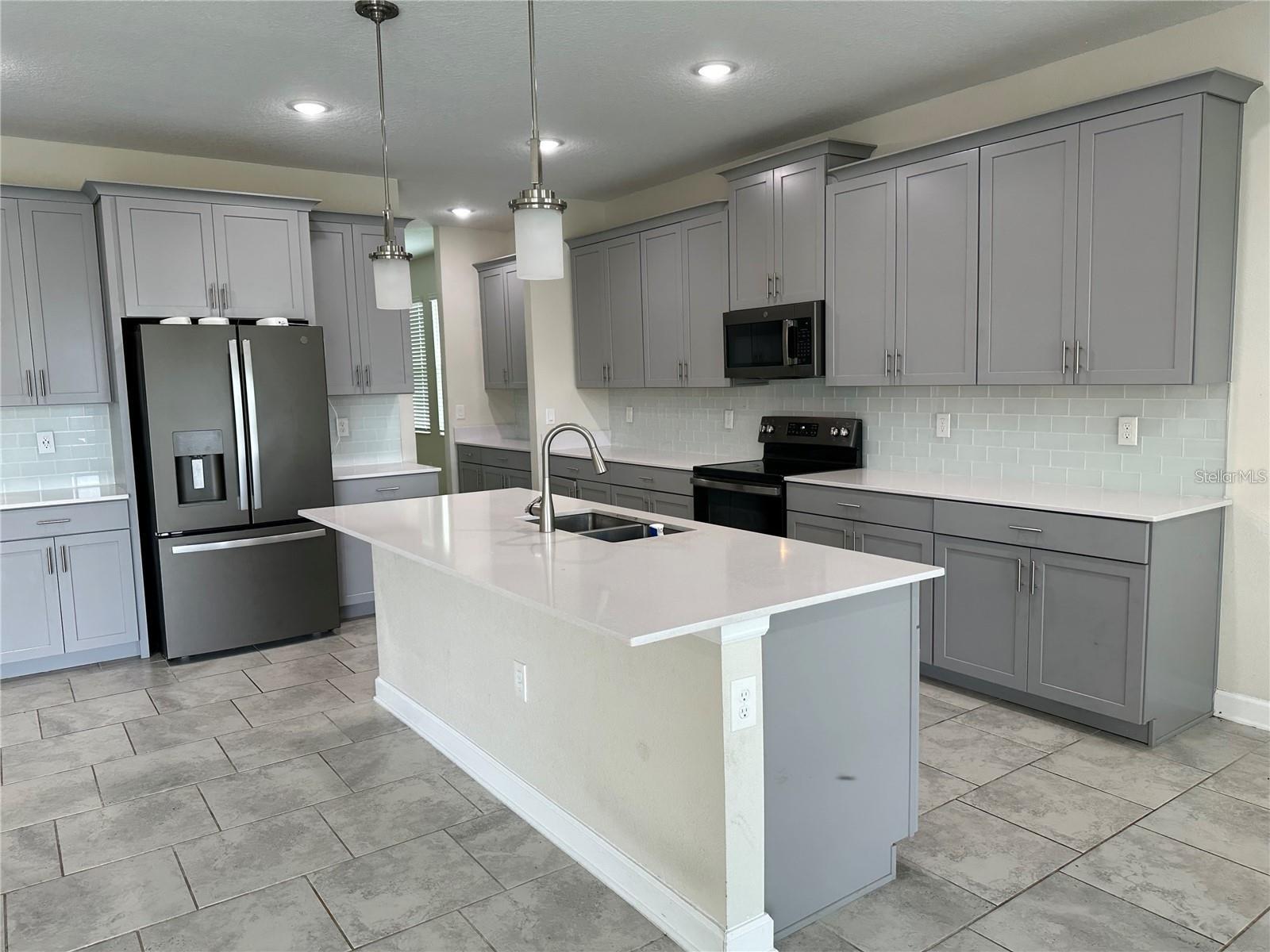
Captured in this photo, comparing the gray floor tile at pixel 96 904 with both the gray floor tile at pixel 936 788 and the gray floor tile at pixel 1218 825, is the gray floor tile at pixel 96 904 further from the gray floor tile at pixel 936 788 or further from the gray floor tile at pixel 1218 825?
the gray floor tile at pixel 1218 825

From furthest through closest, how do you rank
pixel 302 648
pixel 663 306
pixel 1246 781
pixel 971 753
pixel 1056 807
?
pixel 663 306, pixel 302 648, pixel 971 753, pixel 1246 781, pixel 1056 807

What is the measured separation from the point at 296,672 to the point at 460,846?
201cm

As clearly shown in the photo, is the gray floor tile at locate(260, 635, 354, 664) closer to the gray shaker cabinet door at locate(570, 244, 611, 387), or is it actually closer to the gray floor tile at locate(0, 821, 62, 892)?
the gray floor tile at locate(0, 821, 62, 892)

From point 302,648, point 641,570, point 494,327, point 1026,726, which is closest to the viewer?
point 641,570

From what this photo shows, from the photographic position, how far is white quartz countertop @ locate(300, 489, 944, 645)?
6.19 ft

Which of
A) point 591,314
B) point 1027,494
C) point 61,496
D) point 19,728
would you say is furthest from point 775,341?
point 19,728

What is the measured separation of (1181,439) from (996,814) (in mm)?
1661

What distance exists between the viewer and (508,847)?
261 cm

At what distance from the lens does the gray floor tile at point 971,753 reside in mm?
3010

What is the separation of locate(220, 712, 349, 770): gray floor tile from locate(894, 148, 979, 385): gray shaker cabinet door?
2.89 meters

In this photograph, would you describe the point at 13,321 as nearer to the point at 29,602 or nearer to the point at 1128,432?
the point at 29,602

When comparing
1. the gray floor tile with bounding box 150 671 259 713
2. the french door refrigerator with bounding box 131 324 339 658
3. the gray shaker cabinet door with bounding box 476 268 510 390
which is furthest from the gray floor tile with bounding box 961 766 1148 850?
the gray shaker cabinet door with bounding box 476 268 510 390

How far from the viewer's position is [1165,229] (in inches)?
123

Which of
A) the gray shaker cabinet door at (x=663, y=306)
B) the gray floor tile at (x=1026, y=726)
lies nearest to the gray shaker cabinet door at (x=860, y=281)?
the gray shaker cabinet door at (x=663, y=306)
